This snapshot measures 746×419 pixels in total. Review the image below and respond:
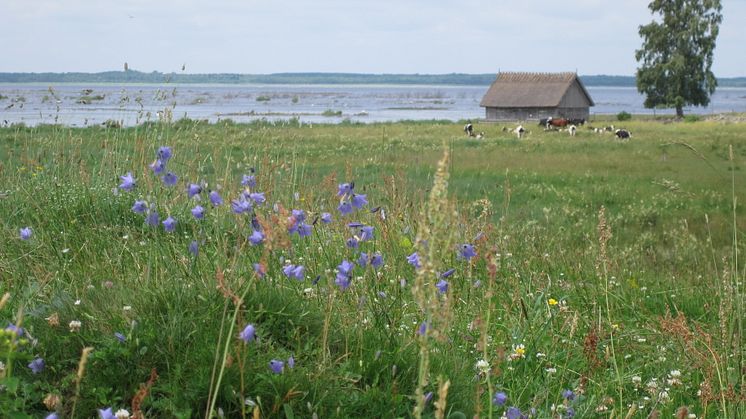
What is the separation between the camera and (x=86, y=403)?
2.83 metres

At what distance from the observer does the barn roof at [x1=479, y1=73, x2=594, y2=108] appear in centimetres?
6262

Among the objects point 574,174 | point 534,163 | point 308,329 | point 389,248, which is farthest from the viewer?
point 534,163

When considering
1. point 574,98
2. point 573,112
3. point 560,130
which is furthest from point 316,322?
point 574,98

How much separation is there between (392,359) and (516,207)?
1148 centimetres

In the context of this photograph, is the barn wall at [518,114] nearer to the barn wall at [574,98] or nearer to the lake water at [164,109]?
the barn wall at [574,98]

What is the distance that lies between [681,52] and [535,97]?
1162cm

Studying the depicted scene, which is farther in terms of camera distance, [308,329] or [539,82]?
[539,82]

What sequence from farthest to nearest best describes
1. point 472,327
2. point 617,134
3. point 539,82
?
point 539,82, point 617,134, point 472,327

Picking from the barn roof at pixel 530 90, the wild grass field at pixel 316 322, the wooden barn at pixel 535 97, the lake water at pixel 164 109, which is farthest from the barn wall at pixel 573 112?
the wild grass field at pixel 316 322

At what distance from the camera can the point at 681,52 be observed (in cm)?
6134

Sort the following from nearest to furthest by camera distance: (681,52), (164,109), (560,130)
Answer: (164,109) → (560,130) → (681,52)

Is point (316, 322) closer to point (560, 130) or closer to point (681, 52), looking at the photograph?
point (560, 130)

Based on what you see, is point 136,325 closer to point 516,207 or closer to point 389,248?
point 389,248

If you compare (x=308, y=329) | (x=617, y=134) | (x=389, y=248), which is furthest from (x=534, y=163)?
(x=308, y=329)
